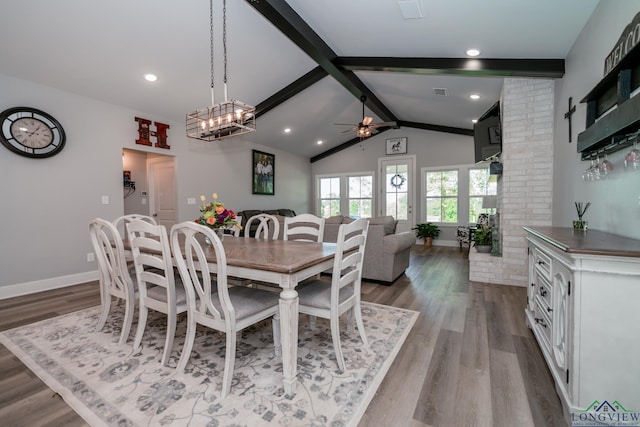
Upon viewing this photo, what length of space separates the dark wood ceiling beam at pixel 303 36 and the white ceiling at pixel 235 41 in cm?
8

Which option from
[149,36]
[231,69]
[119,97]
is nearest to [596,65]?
[231,69]

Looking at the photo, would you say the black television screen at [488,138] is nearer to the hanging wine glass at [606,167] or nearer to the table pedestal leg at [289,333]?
the hanging wine glass at [606,167]

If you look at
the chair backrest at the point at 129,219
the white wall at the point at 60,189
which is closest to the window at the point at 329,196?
the white wall at the point at 60,189

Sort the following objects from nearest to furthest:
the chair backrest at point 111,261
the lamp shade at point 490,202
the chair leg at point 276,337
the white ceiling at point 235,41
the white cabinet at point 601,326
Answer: the white cabinet at point 601,326 → the chair leg at point 276,337 → the chair backrest at point 111,261 → the white ceiling at point 235,41 → the lamp shade at point 490,202

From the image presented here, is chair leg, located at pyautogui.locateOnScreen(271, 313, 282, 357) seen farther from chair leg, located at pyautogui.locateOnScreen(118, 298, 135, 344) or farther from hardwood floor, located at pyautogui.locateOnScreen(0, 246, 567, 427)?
chair leg, located at pyautogui.locateOnScreen(118, 298, 135, 344)

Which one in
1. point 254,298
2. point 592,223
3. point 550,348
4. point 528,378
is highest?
point 592,223

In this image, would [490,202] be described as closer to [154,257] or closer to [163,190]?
[154,257]

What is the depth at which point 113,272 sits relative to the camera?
2375mm

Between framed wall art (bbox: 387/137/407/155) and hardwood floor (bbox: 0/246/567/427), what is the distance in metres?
5.24

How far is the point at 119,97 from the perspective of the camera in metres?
4.22

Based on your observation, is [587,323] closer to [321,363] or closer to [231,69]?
[321,363]

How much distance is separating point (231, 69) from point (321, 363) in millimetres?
3940

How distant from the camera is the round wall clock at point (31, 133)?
3375mm

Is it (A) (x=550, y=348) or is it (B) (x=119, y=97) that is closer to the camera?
(A) (x=550, y=348)
